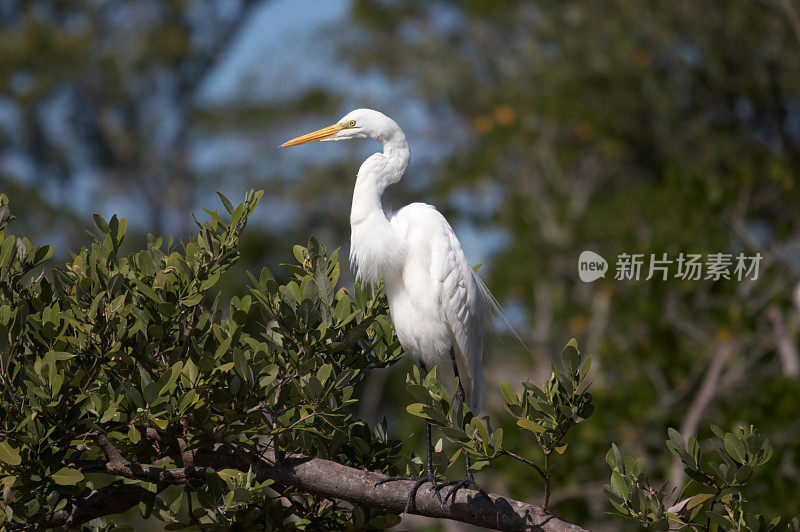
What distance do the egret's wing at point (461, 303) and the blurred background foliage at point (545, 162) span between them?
681 millimetres

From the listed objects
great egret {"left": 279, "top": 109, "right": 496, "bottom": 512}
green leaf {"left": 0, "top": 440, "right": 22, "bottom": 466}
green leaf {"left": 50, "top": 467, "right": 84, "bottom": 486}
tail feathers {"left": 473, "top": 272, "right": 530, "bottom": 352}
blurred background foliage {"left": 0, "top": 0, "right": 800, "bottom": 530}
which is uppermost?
green leaf {"left": 0, "top": 440, "right": 22, "bottom": 466}

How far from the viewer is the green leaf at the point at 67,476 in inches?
66.2

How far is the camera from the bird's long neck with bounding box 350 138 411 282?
108 inches

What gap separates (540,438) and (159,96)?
13387 millimetres

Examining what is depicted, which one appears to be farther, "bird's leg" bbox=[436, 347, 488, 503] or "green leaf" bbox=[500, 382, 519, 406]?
"bird's leg" bbox=[436, 347, 488, 503]

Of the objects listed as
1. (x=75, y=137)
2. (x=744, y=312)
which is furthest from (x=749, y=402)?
(x=75, y=137)

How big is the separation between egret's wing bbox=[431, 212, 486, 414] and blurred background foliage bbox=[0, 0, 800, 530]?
0.68 metres

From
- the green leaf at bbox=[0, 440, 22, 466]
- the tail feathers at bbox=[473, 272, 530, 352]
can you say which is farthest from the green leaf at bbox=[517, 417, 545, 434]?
the tail feathers at bbox=[473, 272, 530, 352]

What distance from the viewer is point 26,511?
177 centimetres

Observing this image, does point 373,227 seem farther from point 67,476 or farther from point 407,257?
point 67,476

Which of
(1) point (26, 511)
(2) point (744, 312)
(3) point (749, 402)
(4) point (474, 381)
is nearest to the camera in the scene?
(1) point (26, 511)

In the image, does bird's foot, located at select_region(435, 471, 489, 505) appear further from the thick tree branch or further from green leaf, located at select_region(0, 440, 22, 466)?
green leaf, located at select_region(0, 440, 22, 466)

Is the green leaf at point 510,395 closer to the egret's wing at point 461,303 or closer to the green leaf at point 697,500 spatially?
the green leaf at point 697,500

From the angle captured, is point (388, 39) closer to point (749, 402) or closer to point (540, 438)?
point (749, 402)
